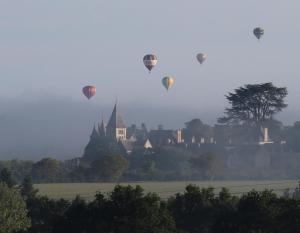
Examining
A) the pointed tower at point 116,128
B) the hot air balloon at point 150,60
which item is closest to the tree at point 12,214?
the hot air balloon at point 150,60

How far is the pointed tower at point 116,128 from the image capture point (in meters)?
182

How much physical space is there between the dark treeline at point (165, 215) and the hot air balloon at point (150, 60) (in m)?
69.6

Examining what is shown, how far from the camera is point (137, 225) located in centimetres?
5688

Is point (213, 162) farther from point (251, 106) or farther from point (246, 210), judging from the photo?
point (246, 210)

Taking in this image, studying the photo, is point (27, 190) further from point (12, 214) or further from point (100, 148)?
point (100, 148)

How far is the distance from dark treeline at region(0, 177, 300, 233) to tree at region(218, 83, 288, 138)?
93.7 meters

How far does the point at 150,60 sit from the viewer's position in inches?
5458

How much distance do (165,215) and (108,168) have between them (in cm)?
7863

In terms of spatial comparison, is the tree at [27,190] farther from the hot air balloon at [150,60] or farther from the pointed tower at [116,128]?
the pointed tower at [116,128]

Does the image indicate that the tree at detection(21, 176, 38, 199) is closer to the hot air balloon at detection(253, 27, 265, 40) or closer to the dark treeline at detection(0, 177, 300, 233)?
the dark treeline at detection(0, 177, 300, 233)

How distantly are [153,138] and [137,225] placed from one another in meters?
126

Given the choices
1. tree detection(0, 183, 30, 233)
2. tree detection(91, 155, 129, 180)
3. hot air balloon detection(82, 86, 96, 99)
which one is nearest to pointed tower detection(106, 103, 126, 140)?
hot air balloon detection(82, 86, 96, 99)

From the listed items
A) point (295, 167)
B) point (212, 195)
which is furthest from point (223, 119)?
point (212, 195)

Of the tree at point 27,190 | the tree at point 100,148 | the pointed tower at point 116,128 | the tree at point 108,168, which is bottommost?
the tree at point 27,190
